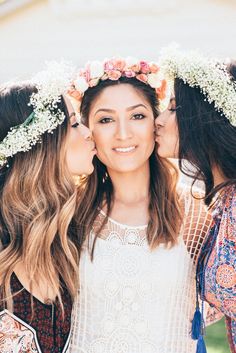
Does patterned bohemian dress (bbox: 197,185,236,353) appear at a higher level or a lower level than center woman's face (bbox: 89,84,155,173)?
lower

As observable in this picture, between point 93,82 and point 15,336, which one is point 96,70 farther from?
point 15,336

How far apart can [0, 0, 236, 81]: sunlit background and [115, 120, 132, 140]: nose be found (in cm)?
734

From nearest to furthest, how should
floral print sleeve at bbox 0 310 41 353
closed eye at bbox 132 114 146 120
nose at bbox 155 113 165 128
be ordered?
floral print sleeve at bbox 0 310 41 353, nose at bbox 155 113 165 128, closed eye at bbox 132 114 146 120

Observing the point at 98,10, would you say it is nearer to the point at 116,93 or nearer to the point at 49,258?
the point at 116,93

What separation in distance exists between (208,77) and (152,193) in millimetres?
872

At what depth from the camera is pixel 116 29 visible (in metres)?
12.2

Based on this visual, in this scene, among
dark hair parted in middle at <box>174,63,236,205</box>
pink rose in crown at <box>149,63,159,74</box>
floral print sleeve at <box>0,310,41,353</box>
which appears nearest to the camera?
floral print sleeve at <box>0,310,41,353</box>

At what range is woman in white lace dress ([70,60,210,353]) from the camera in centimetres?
425

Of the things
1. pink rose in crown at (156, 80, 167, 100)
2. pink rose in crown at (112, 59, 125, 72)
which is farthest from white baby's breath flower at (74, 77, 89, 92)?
pink rose in crown at (156, 80, 167, 100)

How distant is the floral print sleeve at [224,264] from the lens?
13.1 feet

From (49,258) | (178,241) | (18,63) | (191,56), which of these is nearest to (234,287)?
(178,241)

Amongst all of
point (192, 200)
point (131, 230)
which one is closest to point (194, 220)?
point (192, 200)

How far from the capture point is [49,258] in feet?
13.6

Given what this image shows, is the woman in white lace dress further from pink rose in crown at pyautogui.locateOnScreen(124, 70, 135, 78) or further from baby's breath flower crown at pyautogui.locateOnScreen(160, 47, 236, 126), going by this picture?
baby's breath flower crown at pyautogui.locateOnScreen(160, 47, 236, 126)
